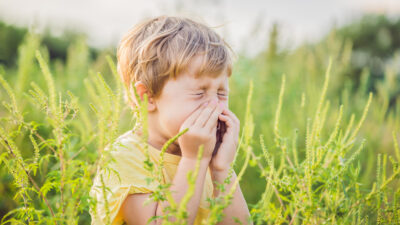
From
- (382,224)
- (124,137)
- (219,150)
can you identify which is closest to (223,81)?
(219,150)

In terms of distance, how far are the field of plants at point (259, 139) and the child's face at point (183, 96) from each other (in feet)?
0.63

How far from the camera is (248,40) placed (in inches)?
148

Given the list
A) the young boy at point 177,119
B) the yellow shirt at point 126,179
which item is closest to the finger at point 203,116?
the young boy at point 177,119

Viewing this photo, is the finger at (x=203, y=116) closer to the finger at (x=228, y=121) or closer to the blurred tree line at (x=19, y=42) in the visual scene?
the finger at (x=228, y=121)

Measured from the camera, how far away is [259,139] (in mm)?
2773

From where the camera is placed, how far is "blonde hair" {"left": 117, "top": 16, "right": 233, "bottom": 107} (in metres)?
1.61

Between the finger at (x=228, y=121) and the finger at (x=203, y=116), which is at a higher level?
the finger at (x=203, y=116)

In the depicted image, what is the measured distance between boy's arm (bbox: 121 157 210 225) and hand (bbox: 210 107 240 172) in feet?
0.35

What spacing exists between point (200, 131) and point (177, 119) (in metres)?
0.17

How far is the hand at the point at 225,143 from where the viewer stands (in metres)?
1.52

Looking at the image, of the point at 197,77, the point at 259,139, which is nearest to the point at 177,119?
the point at 197,77

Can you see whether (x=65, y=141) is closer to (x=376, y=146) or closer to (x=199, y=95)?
(x=199, y=95)

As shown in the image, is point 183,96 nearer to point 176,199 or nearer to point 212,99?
point 212,99

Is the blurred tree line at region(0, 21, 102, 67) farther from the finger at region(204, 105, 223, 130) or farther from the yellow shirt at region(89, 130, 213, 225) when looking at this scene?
the finger at region(204, 105, 223, 130)
